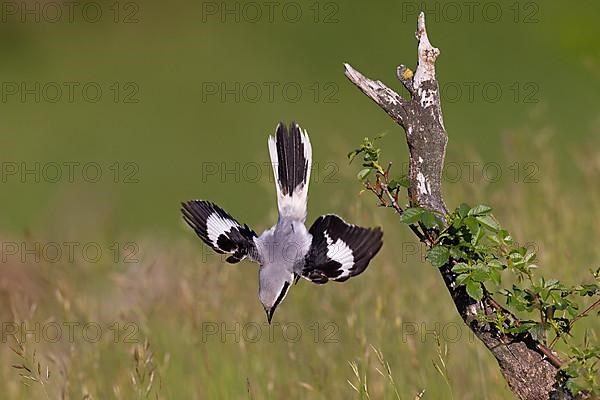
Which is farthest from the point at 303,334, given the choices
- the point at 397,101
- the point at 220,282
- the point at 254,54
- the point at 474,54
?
the point at 254,54

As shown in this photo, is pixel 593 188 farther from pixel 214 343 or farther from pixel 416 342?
pixel 214 343

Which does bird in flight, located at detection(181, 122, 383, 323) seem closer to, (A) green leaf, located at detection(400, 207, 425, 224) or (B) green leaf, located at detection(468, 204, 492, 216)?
Answer: (A) green leaf, located at detection(400, 207, 425, 224)

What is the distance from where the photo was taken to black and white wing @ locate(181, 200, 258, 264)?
115 inches

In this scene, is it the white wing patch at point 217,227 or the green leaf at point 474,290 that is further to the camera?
the white wing patch at point 217,227

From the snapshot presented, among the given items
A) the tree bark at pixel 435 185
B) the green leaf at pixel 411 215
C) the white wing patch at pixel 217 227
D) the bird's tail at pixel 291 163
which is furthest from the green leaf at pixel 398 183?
the white wing patch at pixel 217 227

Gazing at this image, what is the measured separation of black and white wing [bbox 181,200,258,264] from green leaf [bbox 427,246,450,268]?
0.53 m

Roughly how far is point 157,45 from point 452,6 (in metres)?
5.01

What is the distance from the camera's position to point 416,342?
14.0ft

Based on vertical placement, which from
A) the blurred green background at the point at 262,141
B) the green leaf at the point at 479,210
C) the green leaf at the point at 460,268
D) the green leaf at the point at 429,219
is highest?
the blurred green background at the point at 262,141

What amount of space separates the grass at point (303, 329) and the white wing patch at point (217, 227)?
0.86m

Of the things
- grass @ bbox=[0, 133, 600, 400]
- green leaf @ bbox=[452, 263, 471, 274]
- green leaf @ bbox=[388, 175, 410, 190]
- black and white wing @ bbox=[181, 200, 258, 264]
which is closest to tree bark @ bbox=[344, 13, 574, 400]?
green leaf @ bbox=[388, 175, 410, 190]

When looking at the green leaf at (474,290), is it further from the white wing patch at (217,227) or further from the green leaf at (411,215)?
the white wing patch at (217,227)

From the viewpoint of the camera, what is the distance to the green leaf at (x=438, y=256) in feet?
8.38

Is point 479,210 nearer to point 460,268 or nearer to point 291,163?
point 460,268
